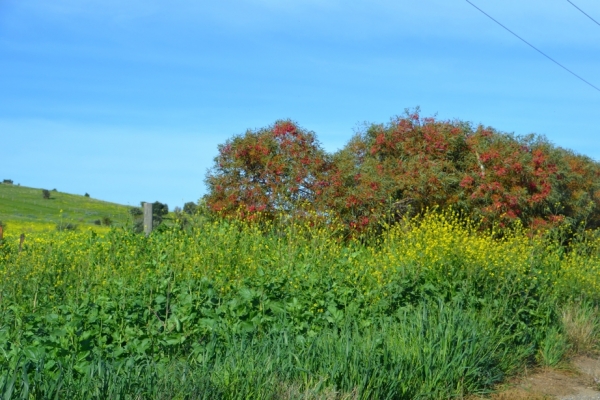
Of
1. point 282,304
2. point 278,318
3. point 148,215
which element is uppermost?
point 148,215

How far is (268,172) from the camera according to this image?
1392cm

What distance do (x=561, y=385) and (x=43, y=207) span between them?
26312 millimetres

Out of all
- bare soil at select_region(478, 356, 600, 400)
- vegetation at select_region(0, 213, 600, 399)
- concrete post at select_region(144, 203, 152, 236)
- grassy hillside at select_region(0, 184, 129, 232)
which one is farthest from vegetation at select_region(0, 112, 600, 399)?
grassy hillside at select_region(0, 184, 129, 232)

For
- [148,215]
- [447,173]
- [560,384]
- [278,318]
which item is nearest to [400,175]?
[447,173]

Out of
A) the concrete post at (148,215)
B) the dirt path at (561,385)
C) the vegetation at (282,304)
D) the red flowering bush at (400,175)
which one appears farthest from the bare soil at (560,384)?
the concrete post at (148,215)

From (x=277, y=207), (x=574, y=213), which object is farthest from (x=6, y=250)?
(x=574, y=213)

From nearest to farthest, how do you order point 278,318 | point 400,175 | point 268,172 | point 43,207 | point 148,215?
point 278,318
point 148,215
point 268,172
point 400,175
point 43,207

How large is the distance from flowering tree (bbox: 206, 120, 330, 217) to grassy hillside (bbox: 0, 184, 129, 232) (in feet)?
32.6

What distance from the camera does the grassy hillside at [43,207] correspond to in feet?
81.9

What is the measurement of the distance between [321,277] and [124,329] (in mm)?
2489

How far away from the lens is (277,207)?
13.6 metres

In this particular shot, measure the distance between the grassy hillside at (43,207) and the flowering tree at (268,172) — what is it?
32.6 feet

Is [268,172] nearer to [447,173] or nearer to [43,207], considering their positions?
[447,173]

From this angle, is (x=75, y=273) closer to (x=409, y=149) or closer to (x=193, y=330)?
(x=193, y=330)
